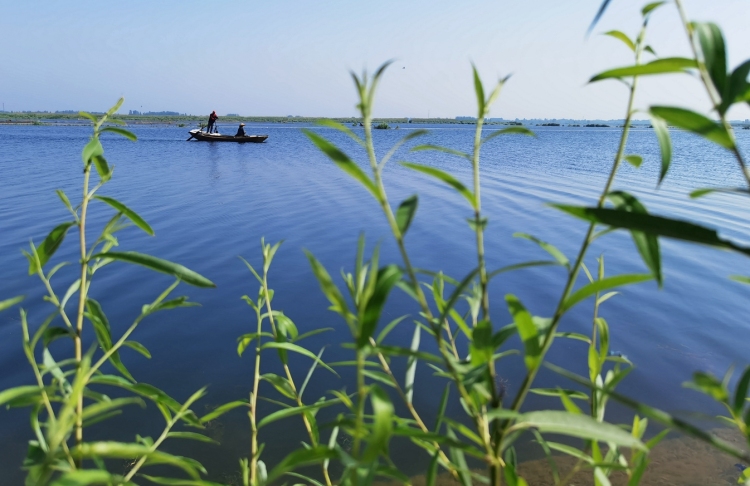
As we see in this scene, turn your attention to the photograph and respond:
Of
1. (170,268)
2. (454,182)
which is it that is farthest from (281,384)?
(454,182)

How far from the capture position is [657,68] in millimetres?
545

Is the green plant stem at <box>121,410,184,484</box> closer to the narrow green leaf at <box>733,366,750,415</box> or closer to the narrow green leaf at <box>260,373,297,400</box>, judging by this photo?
the narrow green leaf at <box>260,373,297,400</box>

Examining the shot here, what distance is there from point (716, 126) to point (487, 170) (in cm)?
1551

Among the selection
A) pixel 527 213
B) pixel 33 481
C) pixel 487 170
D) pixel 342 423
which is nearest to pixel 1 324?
pixel 33 481

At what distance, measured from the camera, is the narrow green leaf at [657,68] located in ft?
1.74

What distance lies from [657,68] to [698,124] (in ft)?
0.26

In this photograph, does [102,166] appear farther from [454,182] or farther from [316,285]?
[316,285]

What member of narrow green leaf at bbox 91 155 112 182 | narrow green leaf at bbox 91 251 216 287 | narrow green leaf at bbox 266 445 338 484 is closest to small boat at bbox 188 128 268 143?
narrow green leaf at bbox 91 155 112 182

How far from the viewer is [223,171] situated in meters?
15.6

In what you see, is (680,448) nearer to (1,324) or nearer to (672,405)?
(672,405)

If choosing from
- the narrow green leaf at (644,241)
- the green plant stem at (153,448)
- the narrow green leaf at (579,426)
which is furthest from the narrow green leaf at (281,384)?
the narrow green leaf at (644,241)

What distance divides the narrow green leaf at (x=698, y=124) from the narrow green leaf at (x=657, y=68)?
0.04 meters

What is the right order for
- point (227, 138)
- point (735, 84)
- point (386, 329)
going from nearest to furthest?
point (735, 84) < point (386, 329) < point (227, 138)

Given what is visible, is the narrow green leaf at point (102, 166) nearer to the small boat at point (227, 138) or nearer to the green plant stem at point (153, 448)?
the green plant stem at point (153, 448)
